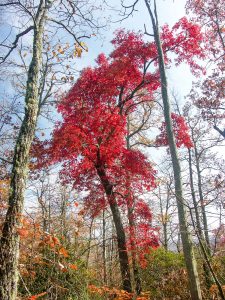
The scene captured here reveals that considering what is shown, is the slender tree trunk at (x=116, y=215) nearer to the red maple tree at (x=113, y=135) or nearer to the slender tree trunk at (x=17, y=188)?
the red maple tree at (x=113, y=135)

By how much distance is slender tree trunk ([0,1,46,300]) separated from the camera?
11.9ft

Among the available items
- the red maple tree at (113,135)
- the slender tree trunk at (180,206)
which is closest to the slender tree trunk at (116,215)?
the red maple tree at (113,135)

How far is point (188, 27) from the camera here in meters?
9.81

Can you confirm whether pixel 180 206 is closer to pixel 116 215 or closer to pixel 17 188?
pixel 17 188

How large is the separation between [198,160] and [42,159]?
41.0 feet

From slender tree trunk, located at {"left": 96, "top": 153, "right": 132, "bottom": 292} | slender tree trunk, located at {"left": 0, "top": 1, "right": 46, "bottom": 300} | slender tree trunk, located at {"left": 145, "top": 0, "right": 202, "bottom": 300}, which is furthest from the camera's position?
slender tree trunk, located at {"left": 96, "top": 153, "right": 132, "bottom": 292}

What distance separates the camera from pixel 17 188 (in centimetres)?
418

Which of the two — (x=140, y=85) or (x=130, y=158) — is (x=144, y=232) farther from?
(x=140, y=85)

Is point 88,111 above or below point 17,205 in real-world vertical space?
above

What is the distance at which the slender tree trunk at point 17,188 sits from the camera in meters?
3.62

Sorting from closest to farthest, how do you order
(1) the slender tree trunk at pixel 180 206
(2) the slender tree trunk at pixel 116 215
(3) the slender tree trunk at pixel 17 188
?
(3) the slender tree trunk at pixel 17 188 → (1) the slender tree trunk at pixel 180 206 → (2) the slender tree trunk at pixel 116 215

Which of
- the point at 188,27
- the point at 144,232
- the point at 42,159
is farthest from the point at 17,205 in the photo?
the point at 188,27

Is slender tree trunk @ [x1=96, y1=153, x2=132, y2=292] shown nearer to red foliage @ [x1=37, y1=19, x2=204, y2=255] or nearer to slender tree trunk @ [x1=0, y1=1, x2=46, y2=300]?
red foliage @ [x1=37, y1=19, x2=204, y2=255]

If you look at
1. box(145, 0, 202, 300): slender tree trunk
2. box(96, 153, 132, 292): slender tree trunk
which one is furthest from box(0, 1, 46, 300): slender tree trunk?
box(96, 153, 132, 292): slender tree trunk
